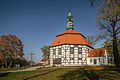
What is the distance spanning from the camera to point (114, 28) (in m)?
14.4

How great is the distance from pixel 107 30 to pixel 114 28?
1015mm

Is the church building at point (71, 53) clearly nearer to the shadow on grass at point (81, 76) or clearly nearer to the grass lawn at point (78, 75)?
the grass lawn at point (78, 75)

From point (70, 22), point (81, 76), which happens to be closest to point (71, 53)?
point (70, 22)

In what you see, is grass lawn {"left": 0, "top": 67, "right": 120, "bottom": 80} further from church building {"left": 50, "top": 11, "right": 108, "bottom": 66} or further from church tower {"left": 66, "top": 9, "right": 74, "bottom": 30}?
church tower {"left": 66, "top": 9, "right": 74, "bottom": 30}

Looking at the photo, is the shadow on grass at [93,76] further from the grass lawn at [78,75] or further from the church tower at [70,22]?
the church tower at [70,22]

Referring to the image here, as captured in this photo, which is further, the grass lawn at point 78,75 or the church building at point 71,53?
the church building at point 71,53

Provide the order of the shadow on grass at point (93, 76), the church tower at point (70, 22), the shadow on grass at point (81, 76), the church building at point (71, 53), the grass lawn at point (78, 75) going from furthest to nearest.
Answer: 1. the church tower at point (70, 22)
2. the church building at point (71, 53)
3. the grass lawn at point (78, 75)
4. the shadow on grass at point (81, 76)
5. the shadow on grass at point (93, 76)

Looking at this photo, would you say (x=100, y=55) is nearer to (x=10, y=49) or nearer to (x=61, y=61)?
(x=61, y=61)

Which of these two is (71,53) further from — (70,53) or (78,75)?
(78,75)

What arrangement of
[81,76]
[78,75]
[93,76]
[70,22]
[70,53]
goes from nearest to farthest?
[93,76], [81,76], [78,75], [70,53], [70,22]

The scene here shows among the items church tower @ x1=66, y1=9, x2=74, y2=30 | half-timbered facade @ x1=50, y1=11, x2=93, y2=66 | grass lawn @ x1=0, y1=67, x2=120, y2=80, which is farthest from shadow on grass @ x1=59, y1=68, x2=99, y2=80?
church tower @ x1=66, y1=9, x2=74, y2=30

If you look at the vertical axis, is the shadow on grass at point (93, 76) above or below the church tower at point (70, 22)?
below

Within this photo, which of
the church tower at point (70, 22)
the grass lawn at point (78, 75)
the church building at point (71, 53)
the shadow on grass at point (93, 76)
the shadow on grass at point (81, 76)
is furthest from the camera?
the church tower at point (70, 22)

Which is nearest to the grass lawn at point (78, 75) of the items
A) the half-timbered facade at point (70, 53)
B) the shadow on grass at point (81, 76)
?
the shadow on grass at point (81, 76)
